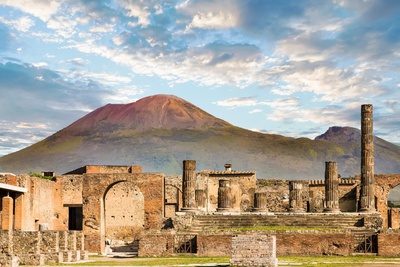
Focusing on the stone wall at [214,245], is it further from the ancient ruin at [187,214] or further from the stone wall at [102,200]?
the stone wall at [102,200]

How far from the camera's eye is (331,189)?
40562mm

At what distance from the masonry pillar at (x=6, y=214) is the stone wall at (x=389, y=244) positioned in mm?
16674

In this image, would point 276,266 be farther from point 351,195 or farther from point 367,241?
point 351,195

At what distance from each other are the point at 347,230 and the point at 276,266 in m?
10.1

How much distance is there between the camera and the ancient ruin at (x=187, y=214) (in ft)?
99.2

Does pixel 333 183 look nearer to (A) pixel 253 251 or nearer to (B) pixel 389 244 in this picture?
(B) pixel 389 244

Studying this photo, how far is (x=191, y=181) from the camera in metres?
40.4

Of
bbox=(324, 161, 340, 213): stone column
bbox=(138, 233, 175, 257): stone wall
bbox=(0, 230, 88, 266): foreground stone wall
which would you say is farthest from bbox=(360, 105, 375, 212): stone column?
bbox=(0, 230, 88, 266): foreground stone wall

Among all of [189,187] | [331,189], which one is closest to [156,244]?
[189,187]

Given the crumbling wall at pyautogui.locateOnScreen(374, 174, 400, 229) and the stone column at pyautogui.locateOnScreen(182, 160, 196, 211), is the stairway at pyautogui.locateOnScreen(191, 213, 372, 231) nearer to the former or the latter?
the stone column at pyautogui.locateOnScreen(182, 160, 196, 211)

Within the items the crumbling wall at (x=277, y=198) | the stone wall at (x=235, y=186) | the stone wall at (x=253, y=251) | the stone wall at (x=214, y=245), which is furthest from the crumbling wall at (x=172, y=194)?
the stone wall at (x=253, y=251)

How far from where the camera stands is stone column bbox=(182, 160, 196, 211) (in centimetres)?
3922

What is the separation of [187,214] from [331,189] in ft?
30.2

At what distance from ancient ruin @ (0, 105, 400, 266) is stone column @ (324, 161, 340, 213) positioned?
0.06 meters
